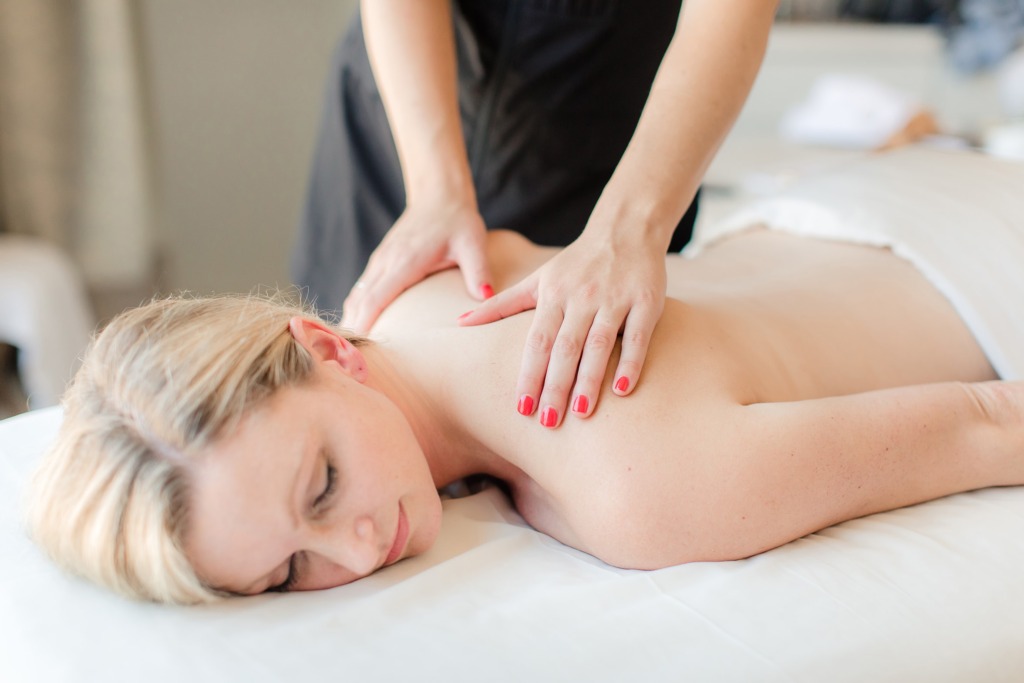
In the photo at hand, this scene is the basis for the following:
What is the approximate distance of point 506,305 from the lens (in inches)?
45.5

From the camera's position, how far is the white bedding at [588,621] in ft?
2.83

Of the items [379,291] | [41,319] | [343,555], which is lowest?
[41,319]

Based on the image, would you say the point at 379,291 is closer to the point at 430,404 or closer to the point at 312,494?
the point at 430,404

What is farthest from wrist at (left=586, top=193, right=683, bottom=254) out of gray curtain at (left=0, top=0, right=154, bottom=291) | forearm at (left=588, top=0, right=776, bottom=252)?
gray curtain at (left=0, top=0, right=154, bottom=291)

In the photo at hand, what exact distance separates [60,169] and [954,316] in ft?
7.30

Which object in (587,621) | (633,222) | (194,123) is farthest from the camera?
(194,123)

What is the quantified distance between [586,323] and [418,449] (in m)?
0.24

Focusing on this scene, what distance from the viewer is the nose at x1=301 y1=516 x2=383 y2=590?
973mm

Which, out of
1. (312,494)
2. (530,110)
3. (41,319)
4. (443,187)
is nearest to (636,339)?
(312,494)

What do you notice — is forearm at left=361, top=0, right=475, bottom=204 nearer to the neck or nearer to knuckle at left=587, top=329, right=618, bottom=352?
the neck

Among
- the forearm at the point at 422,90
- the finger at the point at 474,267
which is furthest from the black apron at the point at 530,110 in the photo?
the finger at the point at 474,267

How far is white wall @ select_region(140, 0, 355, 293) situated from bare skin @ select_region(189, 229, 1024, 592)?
1960 millimetres

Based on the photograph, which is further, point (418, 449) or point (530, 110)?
point (530, 110)

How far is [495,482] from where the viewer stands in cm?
127
